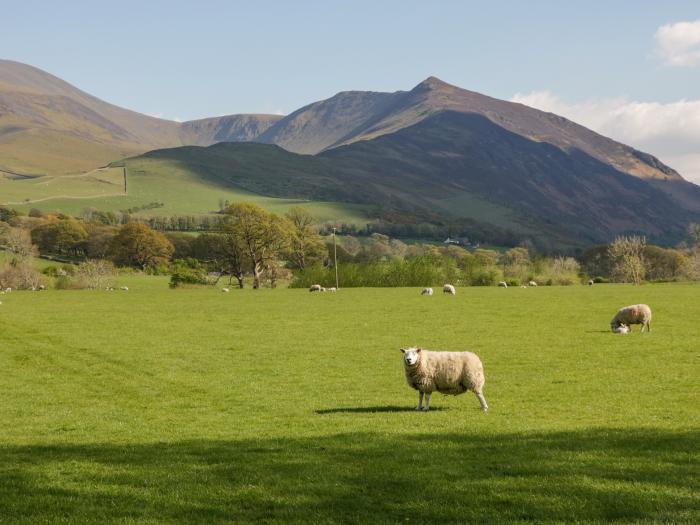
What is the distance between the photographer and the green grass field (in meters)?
11.5

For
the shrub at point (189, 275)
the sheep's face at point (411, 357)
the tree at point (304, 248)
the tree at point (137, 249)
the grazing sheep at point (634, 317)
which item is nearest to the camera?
the sheep's face at point (411, 357)

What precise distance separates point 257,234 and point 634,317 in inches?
3185

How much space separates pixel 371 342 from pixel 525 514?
28383mm

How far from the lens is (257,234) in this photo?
115 meters

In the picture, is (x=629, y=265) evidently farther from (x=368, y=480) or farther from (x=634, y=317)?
(x=368, y=480)

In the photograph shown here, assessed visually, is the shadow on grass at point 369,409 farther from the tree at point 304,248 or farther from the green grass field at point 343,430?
the tree at point 304,248

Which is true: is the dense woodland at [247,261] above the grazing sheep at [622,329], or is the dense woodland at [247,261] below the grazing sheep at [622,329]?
above

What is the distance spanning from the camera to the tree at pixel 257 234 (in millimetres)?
115188

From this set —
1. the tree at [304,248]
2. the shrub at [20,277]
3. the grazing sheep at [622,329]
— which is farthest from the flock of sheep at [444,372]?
the shrub at [20,277]

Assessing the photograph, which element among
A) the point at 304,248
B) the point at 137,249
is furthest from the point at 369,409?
the point at 137,249

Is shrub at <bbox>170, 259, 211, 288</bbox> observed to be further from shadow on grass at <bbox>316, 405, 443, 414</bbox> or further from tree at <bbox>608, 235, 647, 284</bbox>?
shadow on grass at <bbox>316, 405, 443, 414</bbox>

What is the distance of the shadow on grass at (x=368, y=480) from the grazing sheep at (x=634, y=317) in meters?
25.5

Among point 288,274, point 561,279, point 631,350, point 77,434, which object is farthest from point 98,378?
point 561,279

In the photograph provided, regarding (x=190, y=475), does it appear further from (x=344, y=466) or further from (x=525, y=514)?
(x=525, y=514)
